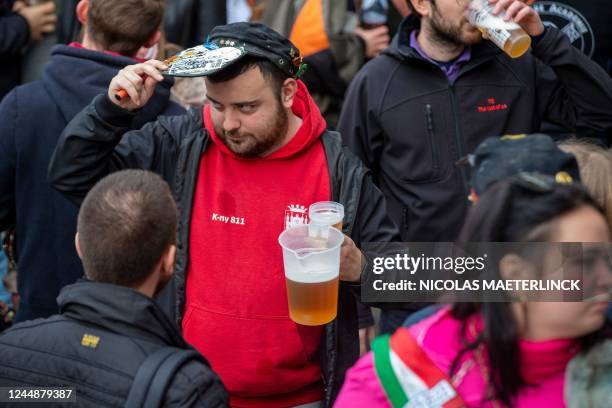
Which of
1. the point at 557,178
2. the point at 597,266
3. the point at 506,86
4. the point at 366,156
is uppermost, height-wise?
the point at 557,178

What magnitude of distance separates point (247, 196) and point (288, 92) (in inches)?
17.0

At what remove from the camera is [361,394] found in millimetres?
1979

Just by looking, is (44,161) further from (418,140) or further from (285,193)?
(418,140)

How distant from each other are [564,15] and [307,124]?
199 cm

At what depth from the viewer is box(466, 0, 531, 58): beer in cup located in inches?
132

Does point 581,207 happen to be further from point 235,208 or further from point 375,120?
point 375,120

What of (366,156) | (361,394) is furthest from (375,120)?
(361,394)

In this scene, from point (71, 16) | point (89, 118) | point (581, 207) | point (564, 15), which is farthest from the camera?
point (71, 16)

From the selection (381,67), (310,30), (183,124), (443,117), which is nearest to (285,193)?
(183,124)

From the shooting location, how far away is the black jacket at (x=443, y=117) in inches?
151

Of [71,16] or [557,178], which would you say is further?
[71,16]

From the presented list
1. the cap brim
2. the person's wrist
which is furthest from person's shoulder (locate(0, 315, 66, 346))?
the person's wrist

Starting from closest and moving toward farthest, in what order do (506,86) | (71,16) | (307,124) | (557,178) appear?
(557,178) < (307,124) < (506,86) < (71,16)

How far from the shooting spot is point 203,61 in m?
2.84
